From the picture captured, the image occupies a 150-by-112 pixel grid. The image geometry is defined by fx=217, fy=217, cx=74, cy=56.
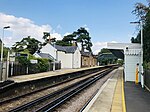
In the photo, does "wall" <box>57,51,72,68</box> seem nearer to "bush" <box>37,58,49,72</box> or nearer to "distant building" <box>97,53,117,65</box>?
"bush" <box>37,58,49,72</box>

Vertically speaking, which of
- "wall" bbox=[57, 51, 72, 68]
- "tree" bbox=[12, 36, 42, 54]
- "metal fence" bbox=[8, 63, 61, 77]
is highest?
"tree" bbox=[12, 36, 42, 54]

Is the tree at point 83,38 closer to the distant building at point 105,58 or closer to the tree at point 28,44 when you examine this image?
the distant building at point 105,58

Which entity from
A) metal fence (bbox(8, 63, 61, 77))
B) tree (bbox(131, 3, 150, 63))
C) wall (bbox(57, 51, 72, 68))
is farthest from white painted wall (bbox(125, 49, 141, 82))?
wall (bbox(57, 51, 72, 68))

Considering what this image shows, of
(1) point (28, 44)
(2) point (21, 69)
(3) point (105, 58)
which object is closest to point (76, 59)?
(1) point (28, 44)

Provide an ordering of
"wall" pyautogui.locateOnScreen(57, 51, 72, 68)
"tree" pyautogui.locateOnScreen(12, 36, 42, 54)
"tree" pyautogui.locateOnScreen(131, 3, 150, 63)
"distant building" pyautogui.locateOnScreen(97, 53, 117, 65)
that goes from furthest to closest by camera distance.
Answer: "distant building" pyautogui.locateOnScreen(97, 53, 117, 65)
"tree" pyautogui.locateOnScreen(12, 36, 42, 54)
"wall" pyautogui.locateOnScreen(57, 51, 72, 68)
"tree" pyautogui.locateOnScreen(131, 3, 150, 63)

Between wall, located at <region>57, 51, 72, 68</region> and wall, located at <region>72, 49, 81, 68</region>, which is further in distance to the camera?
wall, located at <region>72, 49, 81, 68</region>

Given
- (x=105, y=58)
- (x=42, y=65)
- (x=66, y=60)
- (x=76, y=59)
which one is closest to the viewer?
(x=42, y=65)

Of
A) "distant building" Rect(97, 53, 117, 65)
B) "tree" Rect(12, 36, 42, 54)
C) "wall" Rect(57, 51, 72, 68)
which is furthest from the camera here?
"distant building" Rect(97, 53, 117, 65)

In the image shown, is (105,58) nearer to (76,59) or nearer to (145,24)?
(76,59)

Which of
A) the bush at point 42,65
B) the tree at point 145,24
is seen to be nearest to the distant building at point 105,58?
the bush at point 42,65

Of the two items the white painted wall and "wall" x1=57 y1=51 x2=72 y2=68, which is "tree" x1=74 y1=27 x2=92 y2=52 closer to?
"wall" x1=57 y1=51 x2=72 y2=68

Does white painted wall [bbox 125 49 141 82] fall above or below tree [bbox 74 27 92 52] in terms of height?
below

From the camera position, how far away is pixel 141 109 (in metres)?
8.39

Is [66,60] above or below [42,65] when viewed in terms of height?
above
